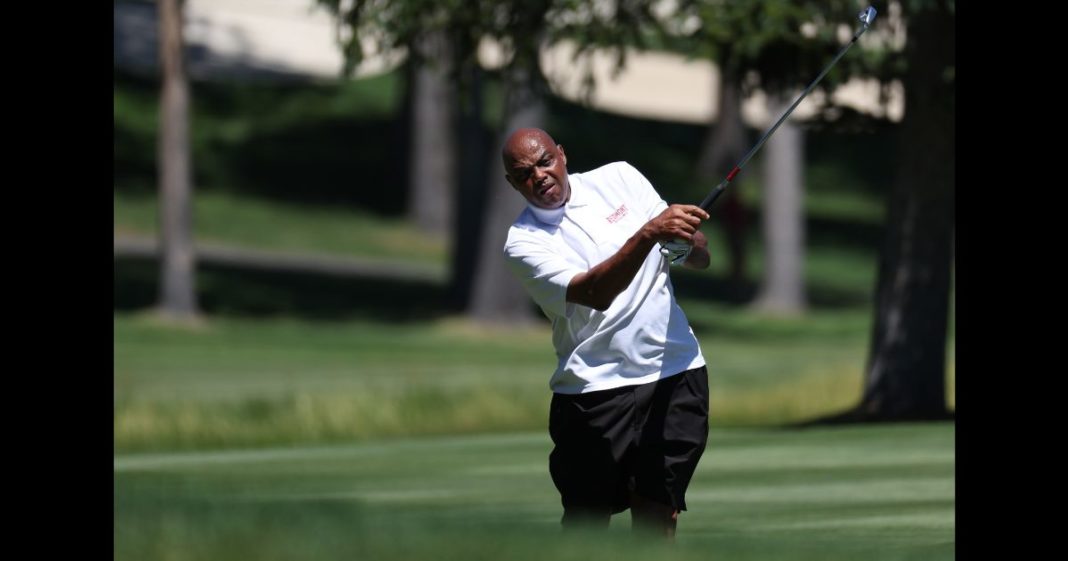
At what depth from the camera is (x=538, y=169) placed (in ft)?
24.3

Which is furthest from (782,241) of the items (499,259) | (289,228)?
(289,228)

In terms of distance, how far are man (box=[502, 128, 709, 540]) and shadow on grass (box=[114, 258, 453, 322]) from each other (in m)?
21.6

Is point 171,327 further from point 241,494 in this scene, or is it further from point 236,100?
point 236,100

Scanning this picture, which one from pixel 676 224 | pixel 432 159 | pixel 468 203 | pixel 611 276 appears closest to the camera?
pixel 676 224

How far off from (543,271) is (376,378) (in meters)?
14.4

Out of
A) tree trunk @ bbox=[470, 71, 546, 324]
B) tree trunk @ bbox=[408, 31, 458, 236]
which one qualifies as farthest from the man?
tree trunk @ bbox=[408, 31, 458, 236]

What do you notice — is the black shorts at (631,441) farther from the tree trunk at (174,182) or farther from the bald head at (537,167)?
the tree trunk at (174,182)

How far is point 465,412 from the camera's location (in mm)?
19375

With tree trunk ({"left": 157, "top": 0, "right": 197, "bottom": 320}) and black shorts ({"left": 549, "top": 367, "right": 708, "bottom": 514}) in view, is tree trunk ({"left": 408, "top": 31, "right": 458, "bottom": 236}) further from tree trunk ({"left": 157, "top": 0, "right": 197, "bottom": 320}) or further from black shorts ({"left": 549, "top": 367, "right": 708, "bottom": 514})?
black shorts ({"left": 549, "top": 367, "right": 708, "bottom": 514})

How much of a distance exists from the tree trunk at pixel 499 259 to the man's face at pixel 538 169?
63.0 ft

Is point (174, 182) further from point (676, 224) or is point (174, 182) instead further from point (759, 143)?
point (676, 224)

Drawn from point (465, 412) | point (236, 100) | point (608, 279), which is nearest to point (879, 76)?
point (465, 412)
